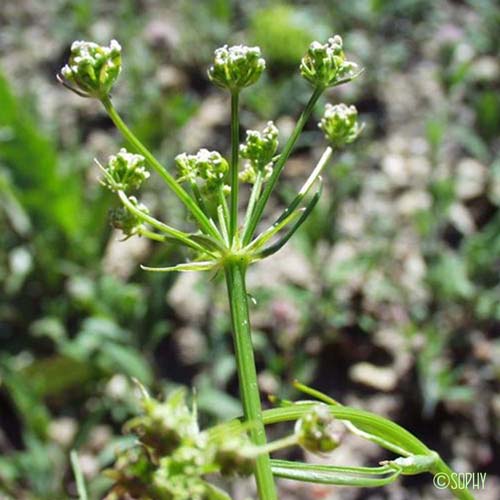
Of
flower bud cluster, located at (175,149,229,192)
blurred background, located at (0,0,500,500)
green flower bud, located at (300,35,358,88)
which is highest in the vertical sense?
green flower bud, located at (300,35,358,88)

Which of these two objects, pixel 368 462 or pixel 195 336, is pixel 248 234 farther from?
pixel 195 336

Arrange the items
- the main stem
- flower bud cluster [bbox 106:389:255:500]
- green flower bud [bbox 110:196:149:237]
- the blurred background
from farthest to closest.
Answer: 1. the blurred background
2. green flower bud [bbox 110:196:149:237]
3. the main stem
4. flower bud cluster [bbox 106:389:255:500]

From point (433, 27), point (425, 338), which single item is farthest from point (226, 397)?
point (433, 27)

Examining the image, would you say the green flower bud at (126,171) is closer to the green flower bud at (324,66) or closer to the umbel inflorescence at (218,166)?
the umbel inflorescence at (218,166)

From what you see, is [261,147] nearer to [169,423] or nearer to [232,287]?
[232,287]

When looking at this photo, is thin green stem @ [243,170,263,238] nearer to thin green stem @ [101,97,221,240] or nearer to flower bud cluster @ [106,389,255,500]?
thin green stem @ [101,97,221,240]

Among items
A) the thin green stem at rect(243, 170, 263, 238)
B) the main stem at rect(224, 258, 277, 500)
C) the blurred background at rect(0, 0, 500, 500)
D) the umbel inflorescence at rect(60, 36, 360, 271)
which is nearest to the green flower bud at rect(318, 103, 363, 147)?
the umbel inflorescence at rect(60, 36, 360, 271)

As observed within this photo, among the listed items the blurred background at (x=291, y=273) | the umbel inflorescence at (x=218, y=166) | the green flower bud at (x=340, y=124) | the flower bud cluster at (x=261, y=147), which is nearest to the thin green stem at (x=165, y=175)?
the umbel inflorescence at (x=218, y=166)
